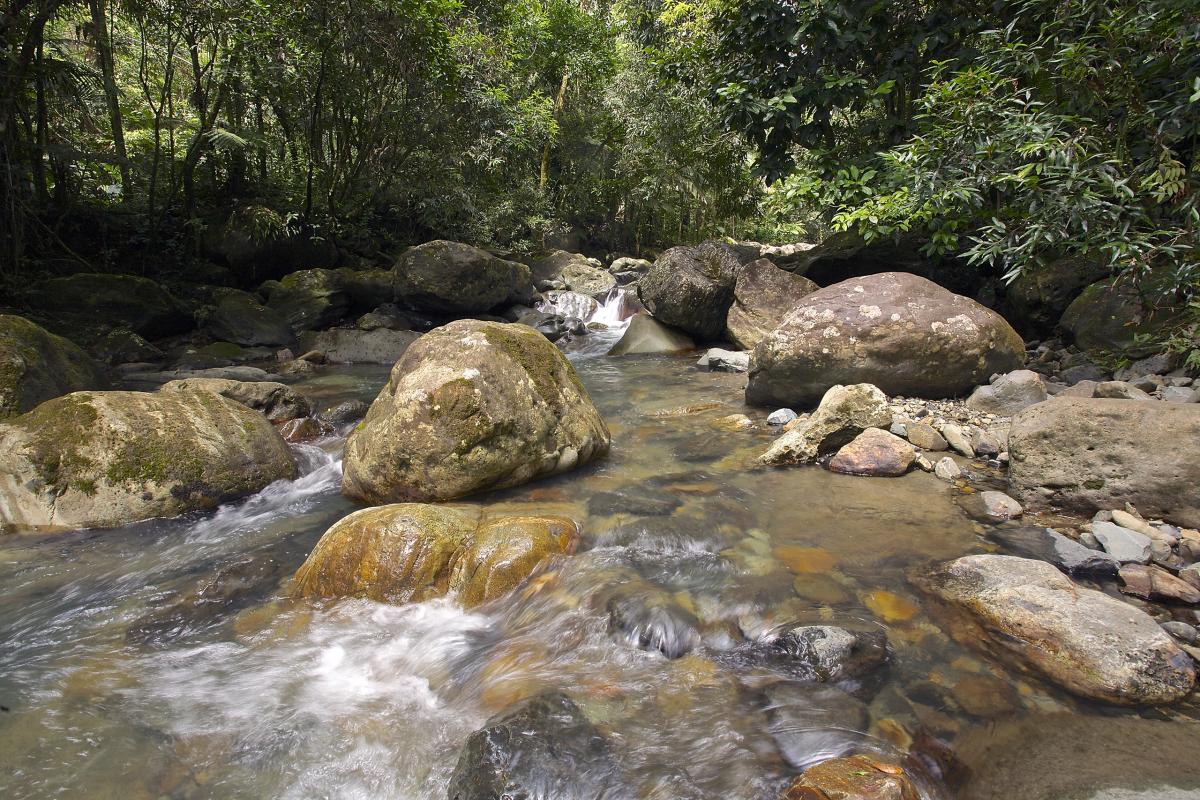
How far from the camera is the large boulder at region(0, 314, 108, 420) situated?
5426mm

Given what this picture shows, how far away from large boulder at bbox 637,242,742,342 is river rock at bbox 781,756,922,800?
9.13 metres

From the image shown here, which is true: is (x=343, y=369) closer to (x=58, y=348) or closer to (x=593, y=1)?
(x=58, y=348)

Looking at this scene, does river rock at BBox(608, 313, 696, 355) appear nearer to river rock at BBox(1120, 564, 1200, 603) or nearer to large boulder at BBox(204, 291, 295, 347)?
large boulder at BBox(204, 291, 295, 347)

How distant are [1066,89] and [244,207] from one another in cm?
1502

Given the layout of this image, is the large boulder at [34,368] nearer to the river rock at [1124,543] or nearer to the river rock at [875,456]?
the river rock at [875,456]

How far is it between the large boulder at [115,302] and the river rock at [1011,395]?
42.0 feet

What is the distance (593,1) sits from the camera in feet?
71.2

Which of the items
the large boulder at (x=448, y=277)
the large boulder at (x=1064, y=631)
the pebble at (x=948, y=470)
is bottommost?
the large boulder at (x=1064, y=631)

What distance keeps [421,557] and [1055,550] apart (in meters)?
3.84

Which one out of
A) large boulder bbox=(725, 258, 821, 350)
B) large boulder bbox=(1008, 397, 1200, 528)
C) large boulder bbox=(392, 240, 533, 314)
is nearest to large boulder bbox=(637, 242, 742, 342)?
large boulder bbox=(725, 258, 821, 350)

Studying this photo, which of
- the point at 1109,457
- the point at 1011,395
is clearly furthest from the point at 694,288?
the point at 1109,457

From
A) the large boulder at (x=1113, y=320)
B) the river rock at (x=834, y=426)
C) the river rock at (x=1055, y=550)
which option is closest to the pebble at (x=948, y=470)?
the river rock at (x=834, y=426)

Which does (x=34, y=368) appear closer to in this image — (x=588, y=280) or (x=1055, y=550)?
(x=1055, y=550)

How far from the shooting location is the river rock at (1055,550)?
3.42 metres
